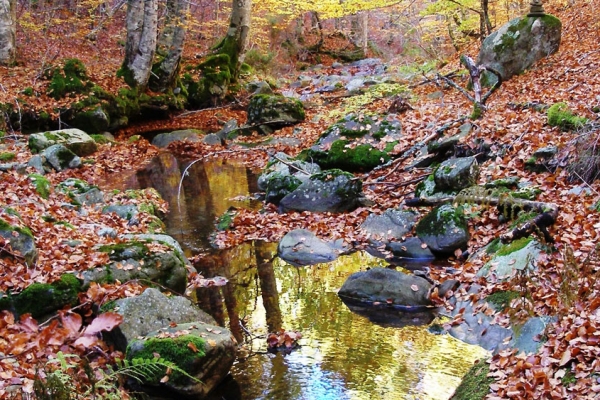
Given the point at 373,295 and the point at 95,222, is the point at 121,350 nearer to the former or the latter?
the point at 373,295

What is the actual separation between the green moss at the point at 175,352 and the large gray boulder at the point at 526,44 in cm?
1282

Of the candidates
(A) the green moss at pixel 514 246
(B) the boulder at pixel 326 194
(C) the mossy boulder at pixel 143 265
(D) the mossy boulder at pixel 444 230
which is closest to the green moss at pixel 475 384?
(A) the green moss at pixel 514 246

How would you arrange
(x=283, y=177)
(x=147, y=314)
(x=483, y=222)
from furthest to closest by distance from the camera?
(x=283, y=177) < (x=483, y=222) < (x=147, y=314)

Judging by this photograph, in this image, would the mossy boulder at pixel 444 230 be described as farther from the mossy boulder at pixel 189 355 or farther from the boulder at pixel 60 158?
the boulder at pixel 60 158

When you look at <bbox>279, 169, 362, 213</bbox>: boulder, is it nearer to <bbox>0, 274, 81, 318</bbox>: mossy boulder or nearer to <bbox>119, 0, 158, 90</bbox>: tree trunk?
<bbox>0, 274, 81, 318</bbox>: mossy boulder

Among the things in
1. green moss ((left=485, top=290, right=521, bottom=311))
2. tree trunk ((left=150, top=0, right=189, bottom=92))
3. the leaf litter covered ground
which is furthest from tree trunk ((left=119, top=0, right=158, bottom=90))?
green moss ((left=485, top=290, right=521, bottom=311))

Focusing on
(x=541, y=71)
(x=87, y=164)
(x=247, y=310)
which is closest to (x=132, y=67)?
(x=87, y=164)

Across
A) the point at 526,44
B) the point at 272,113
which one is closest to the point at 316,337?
the point at 526,44

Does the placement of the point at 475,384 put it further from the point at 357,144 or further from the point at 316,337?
the point at 357,144

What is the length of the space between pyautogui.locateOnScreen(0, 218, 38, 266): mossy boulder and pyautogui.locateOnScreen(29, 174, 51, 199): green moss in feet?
10.5

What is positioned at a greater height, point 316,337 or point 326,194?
point 326,194

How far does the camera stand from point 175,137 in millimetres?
17953

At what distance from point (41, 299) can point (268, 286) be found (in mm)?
2956

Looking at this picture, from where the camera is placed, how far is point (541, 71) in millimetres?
14797
